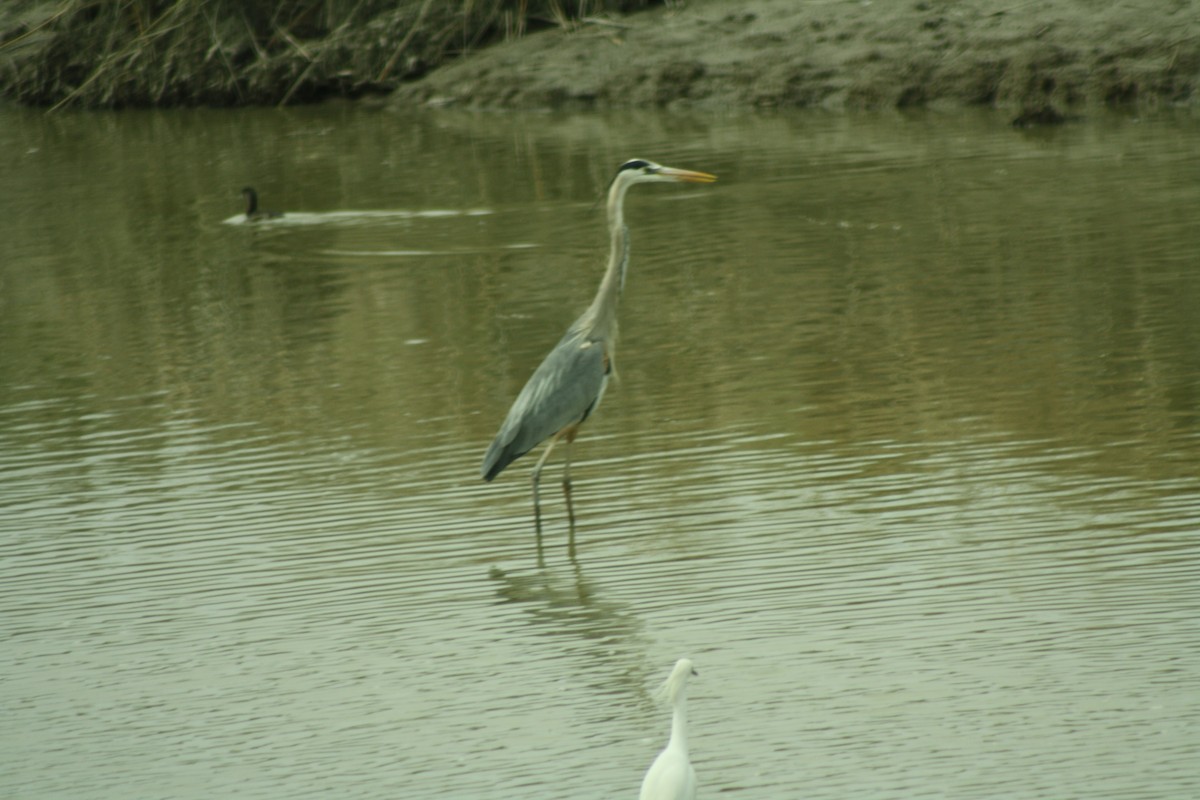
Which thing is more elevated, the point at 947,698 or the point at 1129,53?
the point at 1129,53

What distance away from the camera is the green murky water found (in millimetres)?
5578

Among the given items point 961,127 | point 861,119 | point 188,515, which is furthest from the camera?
point 861,119

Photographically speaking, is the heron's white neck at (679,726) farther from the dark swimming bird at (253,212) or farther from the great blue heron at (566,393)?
the dark swimming bird at (253,212)

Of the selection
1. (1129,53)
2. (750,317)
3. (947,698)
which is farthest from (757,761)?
(1129,53)

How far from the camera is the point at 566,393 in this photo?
7801 mm

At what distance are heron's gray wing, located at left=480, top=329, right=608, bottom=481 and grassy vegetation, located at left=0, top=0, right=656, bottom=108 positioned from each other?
53.5 ft

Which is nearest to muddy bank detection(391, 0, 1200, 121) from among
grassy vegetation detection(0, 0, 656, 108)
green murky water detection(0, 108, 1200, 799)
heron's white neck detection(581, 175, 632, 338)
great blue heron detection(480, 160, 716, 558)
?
grassy vegetation detection(0, 0, 656, 108)

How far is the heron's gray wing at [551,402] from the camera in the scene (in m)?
7.73

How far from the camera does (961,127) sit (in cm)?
1834

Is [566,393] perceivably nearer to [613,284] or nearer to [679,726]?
[613,284]

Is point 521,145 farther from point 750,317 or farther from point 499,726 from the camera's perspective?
point 499,726

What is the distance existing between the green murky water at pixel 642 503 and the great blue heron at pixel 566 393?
0.30 meters

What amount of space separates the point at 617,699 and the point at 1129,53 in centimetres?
1469

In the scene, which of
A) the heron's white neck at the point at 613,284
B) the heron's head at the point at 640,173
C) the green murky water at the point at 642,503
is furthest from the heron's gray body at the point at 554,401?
the heron's head at the point at 640,173
